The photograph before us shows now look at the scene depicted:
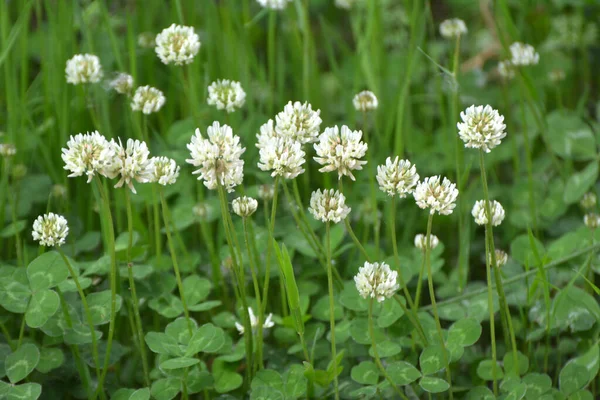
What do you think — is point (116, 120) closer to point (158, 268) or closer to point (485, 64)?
point (158, 268)

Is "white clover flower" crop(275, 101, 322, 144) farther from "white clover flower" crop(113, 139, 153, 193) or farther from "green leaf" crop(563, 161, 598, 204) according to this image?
"green leaf" crop(563, 161, 598, 204)

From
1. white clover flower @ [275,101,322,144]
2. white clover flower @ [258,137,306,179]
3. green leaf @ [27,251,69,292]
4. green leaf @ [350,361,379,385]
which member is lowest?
green leaf @ [350,361,379,385]

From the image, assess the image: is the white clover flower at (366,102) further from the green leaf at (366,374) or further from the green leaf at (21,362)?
the green leaf at (21,362)

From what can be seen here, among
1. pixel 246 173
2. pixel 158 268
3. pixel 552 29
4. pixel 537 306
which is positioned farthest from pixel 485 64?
pixel 158 268

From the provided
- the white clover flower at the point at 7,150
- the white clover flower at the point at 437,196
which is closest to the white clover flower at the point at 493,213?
the white clover flower at the point at 437,196

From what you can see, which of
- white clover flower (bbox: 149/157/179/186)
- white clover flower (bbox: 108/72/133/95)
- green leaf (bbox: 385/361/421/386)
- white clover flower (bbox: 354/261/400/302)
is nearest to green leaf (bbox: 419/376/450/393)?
green leaf (bbox: 385/361/421/386)

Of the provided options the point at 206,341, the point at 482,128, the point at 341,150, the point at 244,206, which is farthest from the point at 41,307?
the point at 482,128
